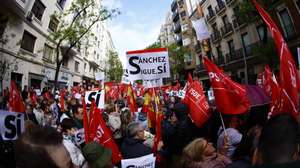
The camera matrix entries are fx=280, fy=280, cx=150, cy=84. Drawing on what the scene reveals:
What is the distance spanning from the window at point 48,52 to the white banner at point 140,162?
22346 mm

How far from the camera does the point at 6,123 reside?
336 centimetres

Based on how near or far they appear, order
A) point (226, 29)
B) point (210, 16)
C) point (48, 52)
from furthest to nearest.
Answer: point (210, 16)
point (226, 29)
point (48, 52)

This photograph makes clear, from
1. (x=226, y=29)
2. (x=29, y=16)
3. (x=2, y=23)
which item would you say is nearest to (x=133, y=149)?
(x=2, y=23)

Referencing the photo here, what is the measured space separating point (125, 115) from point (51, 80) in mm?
21791

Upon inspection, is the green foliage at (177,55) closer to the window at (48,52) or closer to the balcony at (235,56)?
the balcony at (235,56)

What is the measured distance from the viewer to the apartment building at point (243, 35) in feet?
64.6

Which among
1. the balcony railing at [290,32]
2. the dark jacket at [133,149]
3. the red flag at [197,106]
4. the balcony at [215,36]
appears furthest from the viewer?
the balcony at [215,36]

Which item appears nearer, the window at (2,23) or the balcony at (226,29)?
the window at (2,23)

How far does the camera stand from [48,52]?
25219 mm

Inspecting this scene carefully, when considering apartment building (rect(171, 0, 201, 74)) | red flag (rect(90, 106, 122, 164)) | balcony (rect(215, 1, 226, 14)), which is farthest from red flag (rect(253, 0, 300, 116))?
apartment building (rect(171, 0, 201, 74))

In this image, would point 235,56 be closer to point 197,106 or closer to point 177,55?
point 177,55

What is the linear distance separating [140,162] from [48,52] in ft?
77.4

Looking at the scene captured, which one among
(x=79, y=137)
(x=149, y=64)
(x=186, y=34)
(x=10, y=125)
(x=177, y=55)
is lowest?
(x=79, y=137)

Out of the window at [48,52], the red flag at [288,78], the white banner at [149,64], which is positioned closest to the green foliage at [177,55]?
the window at [48,52]
